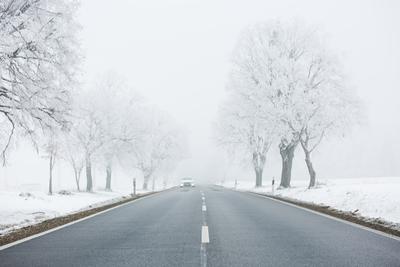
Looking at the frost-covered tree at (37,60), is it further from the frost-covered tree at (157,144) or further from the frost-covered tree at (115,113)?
the frost-covered tree at (157,144)

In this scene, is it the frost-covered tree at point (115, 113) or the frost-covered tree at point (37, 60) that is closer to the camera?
the frost-covered tree at point (37, 60)

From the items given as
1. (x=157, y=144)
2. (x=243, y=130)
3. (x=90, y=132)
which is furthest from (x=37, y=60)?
(x=157, y=144)

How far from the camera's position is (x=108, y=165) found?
33.8 metres

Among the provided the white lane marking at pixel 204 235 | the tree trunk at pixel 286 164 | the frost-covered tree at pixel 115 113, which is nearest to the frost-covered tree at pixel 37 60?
the white lane marking at pixel 204 235

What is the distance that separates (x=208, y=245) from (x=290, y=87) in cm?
1828

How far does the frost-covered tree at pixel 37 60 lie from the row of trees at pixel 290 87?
1327 cm

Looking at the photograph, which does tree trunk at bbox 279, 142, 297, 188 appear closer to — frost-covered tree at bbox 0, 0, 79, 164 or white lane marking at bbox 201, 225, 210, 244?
frost-covered tree at bbox 0, 0, 79, 164

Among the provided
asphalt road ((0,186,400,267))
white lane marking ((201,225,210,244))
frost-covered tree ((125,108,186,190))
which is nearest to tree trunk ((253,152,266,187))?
frost-covered tree ((125,108,186,190))

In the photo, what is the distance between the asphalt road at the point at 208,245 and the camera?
5328 millimetres

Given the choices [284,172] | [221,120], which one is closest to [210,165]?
A: [221,120]

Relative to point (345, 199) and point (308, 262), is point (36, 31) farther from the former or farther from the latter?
point (345, 199)

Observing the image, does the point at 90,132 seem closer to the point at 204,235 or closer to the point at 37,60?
the point at 37,60

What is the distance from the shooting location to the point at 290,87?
76.0 ft

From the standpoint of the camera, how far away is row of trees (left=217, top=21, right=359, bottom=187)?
852 inches
